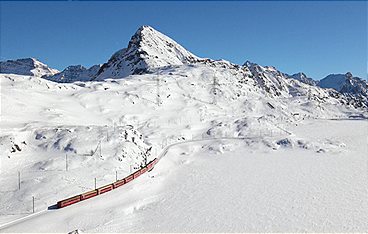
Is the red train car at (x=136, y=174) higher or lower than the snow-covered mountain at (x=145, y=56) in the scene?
lower

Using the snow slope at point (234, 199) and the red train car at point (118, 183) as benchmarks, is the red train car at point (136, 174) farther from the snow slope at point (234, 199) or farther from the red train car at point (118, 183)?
the red train car at point (118, 183)

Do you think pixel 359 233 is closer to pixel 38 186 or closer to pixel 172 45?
pixel 38 186

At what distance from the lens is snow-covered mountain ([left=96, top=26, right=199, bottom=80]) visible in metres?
144

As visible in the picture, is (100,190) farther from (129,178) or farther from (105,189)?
(129,178)

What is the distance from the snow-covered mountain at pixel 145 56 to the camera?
144 metres

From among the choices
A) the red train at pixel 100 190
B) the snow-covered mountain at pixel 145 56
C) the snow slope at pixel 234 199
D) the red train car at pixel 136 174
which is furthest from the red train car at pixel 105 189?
the snow-covered mountain at pixel 145 56

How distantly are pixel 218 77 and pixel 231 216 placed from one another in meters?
98.4

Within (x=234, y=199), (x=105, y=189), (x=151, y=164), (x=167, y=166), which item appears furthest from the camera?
(x=167, y=166)

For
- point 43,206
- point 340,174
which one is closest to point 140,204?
point 43,206

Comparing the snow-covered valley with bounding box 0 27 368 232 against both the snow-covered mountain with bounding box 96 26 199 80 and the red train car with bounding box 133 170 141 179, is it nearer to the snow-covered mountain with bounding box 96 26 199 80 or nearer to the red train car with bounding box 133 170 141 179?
the red train car with bounding box 133 170 141 179

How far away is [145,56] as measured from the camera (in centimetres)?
14675

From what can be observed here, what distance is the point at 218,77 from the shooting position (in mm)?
122562

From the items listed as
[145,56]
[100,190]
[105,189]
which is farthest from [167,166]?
[145,56]

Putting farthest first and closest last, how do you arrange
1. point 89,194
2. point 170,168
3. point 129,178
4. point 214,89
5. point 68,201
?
1. point 214,89
2. point 170,168
3. point 129,178
4. point 89,194
5. point 68,201
